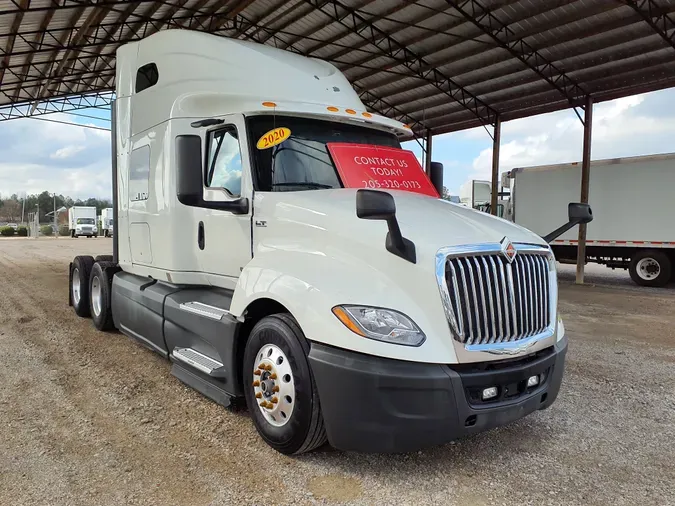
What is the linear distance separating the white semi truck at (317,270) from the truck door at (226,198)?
0.02 metres

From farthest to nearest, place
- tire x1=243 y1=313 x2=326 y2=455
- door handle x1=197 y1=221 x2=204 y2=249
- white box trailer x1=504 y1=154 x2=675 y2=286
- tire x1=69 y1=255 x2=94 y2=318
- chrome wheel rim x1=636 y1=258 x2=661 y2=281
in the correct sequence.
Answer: chrome wheel rim x1=636 y1=258 x2=661 y2=281 → white box trailer x1=504 y1=154 x2=675 y2=286 → tire x1=69 y1=255 x2=94 y2=318 → door handle x1=197 y1=221 x2=204 y2=249 → tire x1=243 y1=313 x2=326 y2=455

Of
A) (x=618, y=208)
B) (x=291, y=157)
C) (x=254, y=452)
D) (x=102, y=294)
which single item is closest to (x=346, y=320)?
(x=254, y=452)

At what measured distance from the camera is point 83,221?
47.7 m

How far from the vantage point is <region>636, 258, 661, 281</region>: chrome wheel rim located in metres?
14.4

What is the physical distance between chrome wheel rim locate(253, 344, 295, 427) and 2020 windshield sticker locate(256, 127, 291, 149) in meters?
1.61

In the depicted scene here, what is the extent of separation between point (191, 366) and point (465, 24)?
1165cm

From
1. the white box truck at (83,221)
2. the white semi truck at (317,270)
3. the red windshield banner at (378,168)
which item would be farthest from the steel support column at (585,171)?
the white box truck at (83,221)

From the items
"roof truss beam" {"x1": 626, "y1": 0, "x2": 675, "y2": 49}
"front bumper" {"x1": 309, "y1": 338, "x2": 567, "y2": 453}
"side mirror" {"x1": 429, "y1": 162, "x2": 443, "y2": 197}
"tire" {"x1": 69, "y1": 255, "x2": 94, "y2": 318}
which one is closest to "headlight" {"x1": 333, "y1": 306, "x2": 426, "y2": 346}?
"front bumper" {"x1": 309, "y1": 338, "x2": 567, "y2": 453}

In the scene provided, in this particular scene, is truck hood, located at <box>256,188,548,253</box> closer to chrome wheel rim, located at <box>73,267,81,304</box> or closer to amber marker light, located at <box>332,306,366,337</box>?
amber marker light, located at <box>332,306,366,337</box>

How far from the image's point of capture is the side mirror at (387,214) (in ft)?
9.52

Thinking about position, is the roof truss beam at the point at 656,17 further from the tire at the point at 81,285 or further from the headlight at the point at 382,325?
the tire at the point at 81,285

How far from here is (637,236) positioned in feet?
47.1

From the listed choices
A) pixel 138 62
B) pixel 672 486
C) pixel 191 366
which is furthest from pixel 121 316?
pixel 672 486

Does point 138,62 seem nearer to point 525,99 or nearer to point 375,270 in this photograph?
point 375,270
